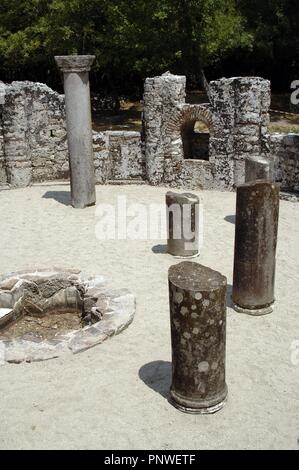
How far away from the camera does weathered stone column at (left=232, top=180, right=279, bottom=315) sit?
7.55 meters

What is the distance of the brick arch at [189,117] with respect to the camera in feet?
45.7

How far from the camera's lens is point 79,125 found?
12422mm

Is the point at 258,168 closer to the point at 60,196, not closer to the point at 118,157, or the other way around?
the point at 118,157

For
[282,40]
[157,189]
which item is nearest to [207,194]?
[157,189]

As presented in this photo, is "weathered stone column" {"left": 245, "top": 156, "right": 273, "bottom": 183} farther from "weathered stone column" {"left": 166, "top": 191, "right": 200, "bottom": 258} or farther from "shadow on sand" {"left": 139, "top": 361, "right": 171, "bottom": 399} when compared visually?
"shadow on sand" {"left": 139, "top": 361, "right": 171, "bottom": 399}

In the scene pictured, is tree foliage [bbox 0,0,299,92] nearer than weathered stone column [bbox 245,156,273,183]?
No

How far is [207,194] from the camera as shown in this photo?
14.0m

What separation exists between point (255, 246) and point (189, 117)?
7080 millimetres

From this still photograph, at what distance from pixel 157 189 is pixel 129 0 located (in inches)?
366

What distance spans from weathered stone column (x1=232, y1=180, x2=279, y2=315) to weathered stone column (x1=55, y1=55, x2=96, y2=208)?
5.77 m

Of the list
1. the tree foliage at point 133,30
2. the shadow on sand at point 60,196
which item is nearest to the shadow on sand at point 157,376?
the shadow on sand at point 60,196

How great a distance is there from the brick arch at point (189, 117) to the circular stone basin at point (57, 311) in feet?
20.7


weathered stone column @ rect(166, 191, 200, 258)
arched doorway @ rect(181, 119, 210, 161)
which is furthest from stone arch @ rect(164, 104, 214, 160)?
weathered stone column @ rect(166, 191, 200, 258)

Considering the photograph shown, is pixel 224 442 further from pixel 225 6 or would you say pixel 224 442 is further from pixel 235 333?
pixel 225 6
